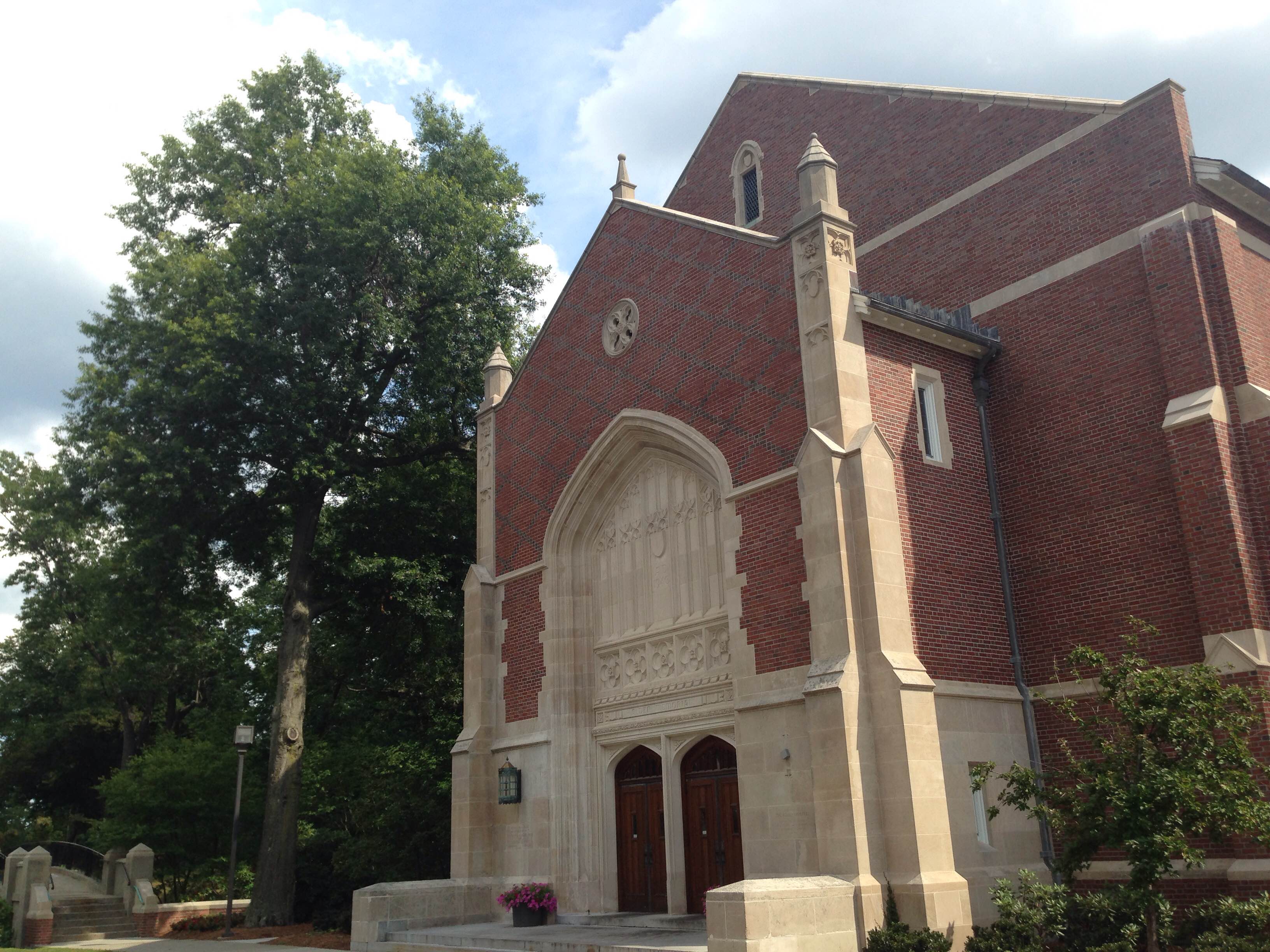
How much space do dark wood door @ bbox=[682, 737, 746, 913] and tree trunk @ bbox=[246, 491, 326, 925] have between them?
11760mm

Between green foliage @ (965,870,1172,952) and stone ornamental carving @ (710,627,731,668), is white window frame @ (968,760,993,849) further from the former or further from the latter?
stone ornamental carving @ (710,627,731,668)

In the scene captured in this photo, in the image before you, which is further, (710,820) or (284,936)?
(284,936)

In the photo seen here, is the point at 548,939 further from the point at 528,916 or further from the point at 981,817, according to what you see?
the point at 981,817

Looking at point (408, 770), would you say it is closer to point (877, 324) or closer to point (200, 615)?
point (200, 615)

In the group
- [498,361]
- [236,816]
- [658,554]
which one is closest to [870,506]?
[658,554]

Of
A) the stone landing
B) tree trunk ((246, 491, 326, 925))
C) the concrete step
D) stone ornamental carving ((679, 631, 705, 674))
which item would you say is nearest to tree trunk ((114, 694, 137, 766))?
tree trunk ((246, 491, 326, 925))

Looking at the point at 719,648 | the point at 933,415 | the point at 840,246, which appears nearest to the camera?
the point at 840,246

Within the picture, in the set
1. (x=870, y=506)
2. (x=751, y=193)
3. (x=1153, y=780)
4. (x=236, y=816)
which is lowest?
(x=1153, y=780)

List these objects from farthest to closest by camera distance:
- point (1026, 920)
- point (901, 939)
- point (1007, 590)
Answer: point (1007, 590), point (901, 939), point (1026, 920)

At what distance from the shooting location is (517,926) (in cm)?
1672

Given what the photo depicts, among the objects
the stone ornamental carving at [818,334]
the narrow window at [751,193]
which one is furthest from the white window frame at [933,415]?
the narrow window at [751,193]

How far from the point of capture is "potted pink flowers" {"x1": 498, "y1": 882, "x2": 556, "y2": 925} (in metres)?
16.8

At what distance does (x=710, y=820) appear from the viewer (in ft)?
52.4

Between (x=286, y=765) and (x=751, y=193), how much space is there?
16490mm
